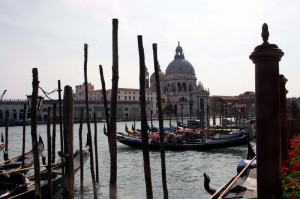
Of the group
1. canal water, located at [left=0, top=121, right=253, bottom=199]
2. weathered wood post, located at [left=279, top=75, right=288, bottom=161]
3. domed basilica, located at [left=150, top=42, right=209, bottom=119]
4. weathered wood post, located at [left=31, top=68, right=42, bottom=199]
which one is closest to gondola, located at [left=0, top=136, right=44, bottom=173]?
canal water, located at [left=0, top=121, right=253, bottom=199]

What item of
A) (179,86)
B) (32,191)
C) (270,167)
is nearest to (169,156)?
(32,191)

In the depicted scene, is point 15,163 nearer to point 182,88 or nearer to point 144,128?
point 144,128

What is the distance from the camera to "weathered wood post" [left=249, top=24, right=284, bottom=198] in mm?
2055

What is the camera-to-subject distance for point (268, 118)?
2.05 meters

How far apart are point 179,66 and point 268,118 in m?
61.5

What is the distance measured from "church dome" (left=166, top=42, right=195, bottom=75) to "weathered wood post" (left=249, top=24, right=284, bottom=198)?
61.1m

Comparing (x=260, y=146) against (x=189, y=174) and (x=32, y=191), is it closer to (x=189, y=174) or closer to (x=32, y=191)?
(x=32, y=191)

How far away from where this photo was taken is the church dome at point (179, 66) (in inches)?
2484

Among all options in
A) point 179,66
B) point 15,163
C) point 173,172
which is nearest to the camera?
point 15,163

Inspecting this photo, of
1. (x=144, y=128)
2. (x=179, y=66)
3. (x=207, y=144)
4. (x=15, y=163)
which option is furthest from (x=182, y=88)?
(x=144, y=128)

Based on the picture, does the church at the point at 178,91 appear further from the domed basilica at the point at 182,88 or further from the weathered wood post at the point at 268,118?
the weathered wood post at the point at 268,118

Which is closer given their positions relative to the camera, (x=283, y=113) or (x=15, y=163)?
(x=283, y=113)

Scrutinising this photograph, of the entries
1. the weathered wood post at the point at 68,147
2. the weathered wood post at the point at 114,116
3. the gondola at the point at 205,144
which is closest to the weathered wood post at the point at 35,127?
the weathered wood post at the point at 68,147

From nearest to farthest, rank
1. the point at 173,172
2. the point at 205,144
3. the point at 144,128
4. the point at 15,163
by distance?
the point at 144,128 → the point at 15,163 → the point at 173,172 → the point at 205,144
